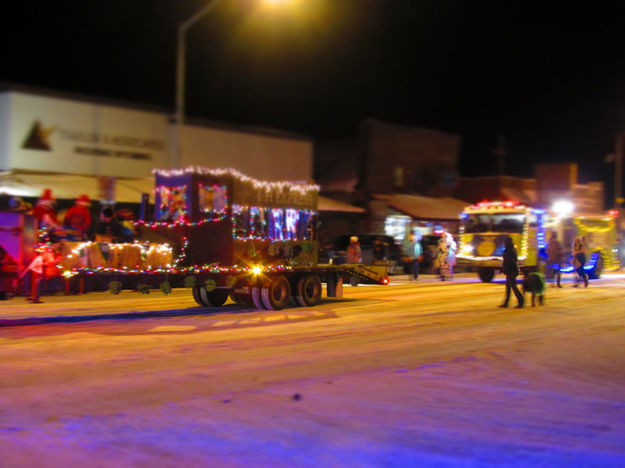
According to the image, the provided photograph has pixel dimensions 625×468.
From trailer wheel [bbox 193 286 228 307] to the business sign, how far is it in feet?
35.3

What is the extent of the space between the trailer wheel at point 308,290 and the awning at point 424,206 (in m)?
19.8

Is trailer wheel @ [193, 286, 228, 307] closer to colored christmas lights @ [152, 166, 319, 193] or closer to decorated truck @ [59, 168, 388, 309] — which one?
decorated truck @ [59, 168, 388, 309]

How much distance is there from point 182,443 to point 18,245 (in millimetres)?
8779

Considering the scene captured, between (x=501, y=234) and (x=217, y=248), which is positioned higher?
(x=501, y=234)

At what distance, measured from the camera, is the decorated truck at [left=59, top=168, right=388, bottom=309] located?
13594 mm

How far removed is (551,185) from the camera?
45.4 metres

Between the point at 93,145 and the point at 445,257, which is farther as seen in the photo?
the point at 445,257

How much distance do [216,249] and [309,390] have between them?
7.43 metres

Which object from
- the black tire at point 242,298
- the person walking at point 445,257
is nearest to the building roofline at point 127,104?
the person walking at point 445,257

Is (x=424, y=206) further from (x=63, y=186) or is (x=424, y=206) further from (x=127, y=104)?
(x=63, y=186)

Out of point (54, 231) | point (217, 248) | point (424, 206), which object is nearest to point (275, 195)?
point (217, 248)

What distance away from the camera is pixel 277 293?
1580cm

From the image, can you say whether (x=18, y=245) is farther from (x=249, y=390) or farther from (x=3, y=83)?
(x=3, y=83)

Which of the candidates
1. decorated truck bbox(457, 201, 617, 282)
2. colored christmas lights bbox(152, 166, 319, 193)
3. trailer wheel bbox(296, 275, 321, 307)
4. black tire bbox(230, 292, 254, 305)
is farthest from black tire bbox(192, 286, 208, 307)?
decorated truck bbox(457, 201, 617, 282)
